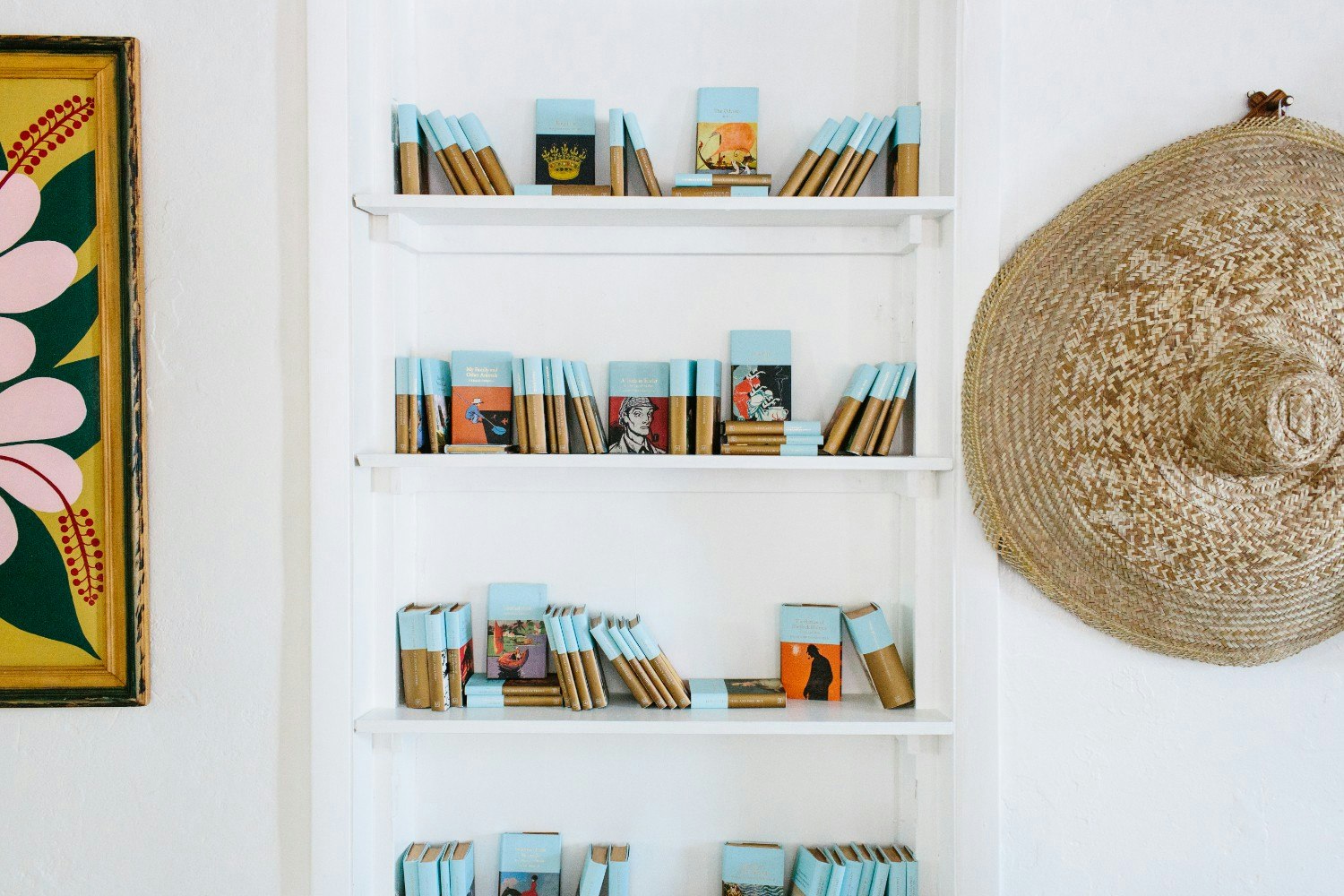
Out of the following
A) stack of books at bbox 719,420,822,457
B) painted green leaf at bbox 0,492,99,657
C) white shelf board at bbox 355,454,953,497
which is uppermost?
stack of books at bbox 719,420,822,457

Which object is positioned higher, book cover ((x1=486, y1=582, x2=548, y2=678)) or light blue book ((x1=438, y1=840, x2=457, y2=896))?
book cover ((x1=486, y1=582, x2=548, y2=678))

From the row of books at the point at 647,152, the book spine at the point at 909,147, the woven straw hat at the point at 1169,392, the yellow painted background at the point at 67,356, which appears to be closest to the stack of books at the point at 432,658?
the yellow painted background at the point at 67,356

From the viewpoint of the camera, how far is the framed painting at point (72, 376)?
137 centimetres

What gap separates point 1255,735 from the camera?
142 centimetres

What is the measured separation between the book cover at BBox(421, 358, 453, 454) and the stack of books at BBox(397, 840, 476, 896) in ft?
2.42

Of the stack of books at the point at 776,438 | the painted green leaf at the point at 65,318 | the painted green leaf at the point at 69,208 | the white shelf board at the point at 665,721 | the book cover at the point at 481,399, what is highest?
the painted green leaf at the point at 69,208

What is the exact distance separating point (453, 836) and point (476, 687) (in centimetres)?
34

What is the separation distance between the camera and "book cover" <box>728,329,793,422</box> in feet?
4.84

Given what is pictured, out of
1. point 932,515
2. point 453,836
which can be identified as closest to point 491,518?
point 453,836

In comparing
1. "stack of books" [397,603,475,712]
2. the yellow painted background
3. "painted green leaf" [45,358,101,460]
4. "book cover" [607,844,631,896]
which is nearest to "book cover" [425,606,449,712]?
"stack of books" [397,603,475,712]

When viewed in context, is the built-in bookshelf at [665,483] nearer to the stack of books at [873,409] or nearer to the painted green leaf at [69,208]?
the stack of books at [873,409]

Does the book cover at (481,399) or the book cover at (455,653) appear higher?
the book cover at (481,399)

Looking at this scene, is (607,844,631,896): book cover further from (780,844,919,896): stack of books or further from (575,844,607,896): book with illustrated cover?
(780,844,919,896): stack of books

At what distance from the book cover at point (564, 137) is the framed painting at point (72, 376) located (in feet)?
2.21
